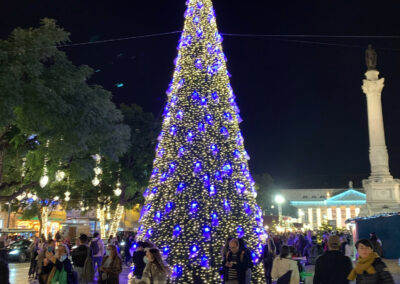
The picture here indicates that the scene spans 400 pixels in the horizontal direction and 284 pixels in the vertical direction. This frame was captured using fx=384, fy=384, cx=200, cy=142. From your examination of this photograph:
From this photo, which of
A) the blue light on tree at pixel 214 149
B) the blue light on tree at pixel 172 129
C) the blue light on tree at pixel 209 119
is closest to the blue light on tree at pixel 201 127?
the blue light on tree at pixel 209 119

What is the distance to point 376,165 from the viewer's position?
40.3 metres

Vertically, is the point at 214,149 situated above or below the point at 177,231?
above

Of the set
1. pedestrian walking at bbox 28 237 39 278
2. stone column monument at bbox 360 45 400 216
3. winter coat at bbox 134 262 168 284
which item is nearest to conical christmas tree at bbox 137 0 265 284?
winter coat at bbox 134 262 168 284

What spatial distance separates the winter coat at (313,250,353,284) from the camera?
5172mm

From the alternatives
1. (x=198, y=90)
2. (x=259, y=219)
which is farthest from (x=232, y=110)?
(x=259, y=219)

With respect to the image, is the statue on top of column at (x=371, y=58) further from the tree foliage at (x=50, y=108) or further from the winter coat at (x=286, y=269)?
the winter coat at (x=286, y=269)

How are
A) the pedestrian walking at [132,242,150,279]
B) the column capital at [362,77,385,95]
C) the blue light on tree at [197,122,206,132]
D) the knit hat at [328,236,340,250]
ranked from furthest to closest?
the column capital at [362,77,385,95] < the blue light on tree at [197,122,206,132] < the pedestrian walking at [132,242,150,279] < the knit hat at [328,236,340,250]

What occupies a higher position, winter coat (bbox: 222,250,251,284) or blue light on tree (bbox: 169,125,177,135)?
blue light on tree (bbox: 169,125,177,135)

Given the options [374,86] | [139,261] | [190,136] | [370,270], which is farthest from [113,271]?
[374,86]

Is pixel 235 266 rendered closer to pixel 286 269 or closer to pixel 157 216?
pixel 286 269

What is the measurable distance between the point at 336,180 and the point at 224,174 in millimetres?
119965

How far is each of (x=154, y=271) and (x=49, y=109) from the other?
9.36 meters

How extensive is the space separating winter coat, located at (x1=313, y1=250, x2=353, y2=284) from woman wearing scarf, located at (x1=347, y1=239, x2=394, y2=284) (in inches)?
15.2

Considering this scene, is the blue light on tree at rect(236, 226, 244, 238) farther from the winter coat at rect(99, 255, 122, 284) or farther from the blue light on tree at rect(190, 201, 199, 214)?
the winter coat at rect(99, 255, 122, 284)
